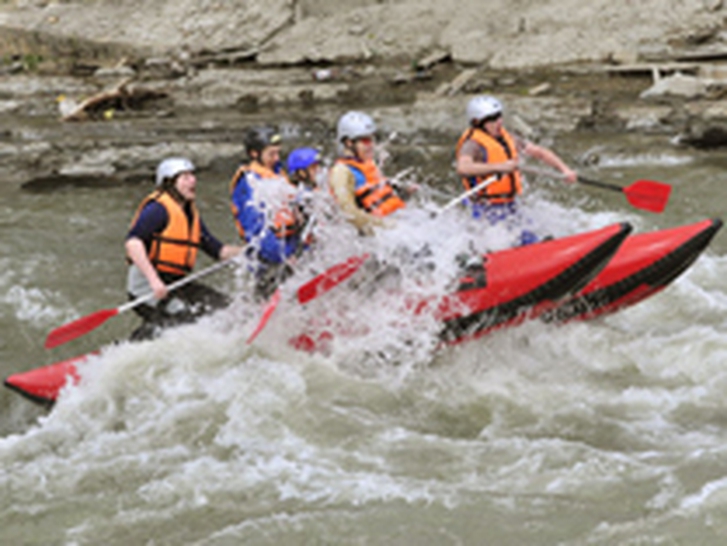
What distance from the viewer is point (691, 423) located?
4902 millimetres

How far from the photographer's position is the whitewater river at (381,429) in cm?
409

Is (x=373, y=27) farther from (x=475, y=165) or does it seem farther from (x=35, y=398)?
(x=35, y=398)

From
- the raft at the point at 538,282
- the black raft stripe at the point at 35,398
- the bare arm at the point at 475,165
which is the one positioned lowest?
the black raft stripe at the point at 35,398

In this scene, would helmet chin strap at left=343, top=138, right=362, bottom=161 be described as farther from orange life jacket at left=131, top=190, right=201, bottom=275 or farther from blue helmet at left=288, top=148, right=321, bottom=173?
orange life jacket at left=131, top=190, right=201, bottom=275

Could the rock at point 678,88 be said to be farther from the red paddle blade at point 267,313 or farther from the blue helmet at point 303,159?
the red paddle blade at point 267,313

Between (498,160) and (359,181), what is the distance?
40.9 inches

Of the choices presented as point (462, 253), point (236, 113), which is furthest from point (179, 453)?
point (236, 113)

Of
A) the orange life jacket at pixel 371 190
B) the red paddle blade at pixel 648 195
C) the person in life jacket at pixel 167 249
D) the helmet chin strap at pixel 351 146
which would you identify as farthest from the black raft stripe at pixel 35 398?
the red paddle blade at pixel 648 195

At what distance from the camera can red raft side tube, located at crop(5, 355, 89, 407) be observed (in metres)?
5.57

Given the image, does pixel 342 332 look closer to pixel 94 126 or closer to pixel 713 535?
pixel 713 535

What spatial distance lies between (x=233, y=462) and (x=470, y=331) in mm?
1683

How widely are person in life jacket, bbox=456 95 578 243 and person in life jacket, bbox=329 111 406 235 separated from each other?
652 millimetres

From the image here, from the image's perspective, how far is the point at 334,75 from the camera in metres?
15.9

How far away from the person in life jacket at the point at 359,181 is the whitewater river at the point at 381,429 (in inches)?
6.6
